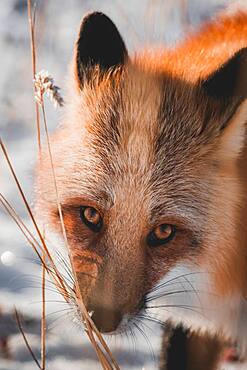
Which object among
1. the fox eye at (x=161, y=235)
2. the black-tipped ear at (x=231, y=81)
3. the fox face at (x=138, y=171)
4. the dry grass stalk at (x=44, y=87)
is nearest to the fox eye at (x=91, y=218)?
the fox face at (x=138, y=171)

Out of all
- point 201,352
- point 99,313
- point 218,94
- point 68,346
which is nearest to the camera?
point 99,313

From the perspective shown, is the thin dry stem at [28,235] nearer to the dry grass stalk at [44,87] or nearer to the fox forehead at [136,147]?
the fox forehead at [136,147]

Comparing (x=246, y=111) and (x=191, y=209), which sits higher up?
(x=246, y=111)

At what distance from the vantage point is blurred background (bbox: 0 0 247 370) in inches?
57.7

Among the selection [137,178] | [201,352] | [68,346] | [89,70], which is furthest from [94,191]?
[201,352]

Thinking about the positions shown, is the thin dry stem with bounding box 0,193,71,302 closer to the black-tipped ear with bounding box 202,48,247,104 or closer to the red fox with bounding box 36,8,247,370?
the red fox with bounding box 36,8,247,370

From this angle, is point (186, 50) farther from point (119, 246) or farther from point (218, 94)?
point (119, 246)

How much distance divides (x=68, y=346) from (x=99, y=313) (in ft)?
1.02

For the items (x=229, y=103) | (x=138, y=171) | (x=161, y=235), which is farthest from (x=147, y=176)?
(x=229, y=103)

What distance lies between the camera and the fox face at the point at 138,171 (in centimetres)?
134

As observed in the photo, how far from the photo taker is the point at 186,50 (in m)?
1.58

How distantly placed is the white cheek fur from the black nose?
143mm

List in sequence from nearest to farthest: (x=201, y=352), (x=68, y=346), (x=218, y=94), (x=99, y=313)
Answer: (x=99, y=313)
(x=218, y=94)
(x=68, y=346)
(x=201, y=352)

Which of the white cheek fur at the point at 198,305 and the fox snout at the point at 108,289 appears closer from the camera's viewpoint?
the fox snout at the point at 108,289
